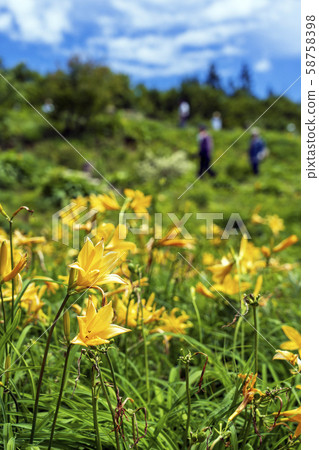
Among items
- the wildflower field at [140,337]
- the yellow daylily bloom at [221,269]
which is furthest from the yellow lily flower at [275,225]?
the yellow daylily bloom at [221,269]

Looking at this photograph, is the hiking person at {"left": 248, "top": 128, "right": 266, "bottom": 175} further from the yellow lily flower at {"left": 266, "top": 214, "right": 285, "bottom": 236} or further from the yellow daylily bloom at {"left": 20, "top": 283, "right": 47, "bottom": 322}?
the yellow daylily bloom at {"left": 20, "top": 283, "right": 47, "bottom": 322}

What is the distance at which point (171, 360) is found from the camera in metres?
1.67

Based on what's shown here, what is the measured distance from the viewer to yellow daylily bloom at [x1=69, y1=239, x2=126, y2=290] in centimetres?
79

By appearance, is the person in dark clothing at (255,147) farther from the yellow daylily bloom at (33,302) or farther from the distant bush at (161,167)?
the yellow daylily bloom at (33,302)

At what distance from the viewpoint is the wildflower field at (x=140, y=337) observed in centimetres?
84

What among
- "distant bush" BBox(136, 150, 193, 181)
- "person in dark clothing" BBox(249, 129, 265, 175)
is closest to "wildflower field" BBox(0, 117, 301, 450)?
"distant bush" BBox(136, 150, 193, 181)

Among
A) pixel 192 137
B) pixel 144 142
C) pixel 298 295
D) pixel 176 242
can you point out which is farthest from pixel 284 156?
pixel 176 242

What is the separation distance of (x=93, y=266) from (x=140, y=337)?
0.73 metres

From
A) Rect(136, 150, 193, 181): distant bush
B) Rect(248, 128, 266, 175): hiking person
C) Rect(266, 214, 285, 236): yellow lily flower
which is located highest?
Rect(248, 128, 266, 175): hiking person

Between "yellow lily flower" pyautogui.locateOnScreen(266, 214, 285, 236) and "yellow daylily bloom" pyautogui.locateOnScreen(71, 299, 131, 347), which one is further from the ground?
"yellow lily flower" pyautogui.locateOnScreen(266, 214, 285, 236)

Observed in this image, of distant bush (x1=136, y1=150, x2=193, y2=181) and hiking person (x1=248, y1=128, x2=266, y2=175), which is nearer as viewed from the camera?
distant bush (x1=136, y1=150, x2=193, y2=181)

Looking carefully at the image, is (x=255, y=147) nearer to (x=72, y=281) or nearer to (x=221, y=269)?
(x=221, y=269)

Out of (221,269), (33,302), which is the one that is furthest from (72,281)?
(221,269)
